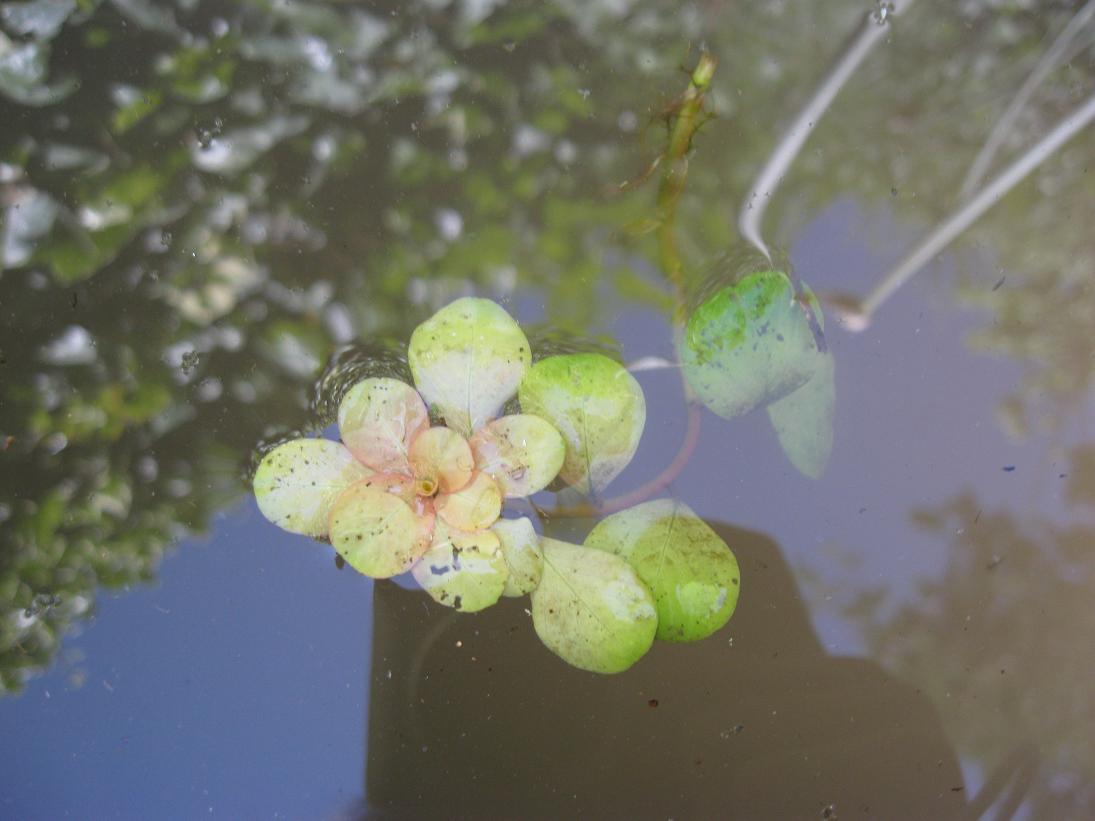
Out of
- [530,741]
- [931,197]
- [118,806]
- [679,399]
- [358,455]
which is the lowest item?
[118,806]

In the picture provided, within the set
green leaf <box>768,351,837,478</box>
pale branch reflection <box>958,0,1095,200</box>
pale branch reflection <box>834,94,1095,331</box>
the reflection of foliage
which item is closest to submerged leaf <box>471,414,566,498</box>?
the reflection of foliage

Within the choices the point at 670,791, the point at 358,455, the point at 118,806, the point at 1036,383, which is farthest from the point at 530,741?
the point at 1036,383

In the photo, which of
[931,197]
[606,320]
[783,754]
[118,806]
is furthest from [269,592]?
[931,197]

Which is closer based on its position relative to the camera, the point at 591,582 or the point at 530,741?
the point at 591,582

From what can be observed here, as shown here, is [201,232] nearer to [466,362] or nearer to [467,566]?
[466,362]

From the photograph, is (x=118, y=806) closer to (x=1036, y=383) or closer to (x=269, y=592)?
(x=269, y=592)

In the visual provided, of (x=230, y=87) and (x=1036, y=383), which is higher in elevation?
(x=1036, y=383)

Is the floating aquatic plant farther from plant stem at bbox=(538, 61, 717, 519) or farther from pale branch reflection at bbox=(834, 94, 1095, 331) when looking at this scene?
pale branch reflection at bbox=(834, 94, 1095, 331)
